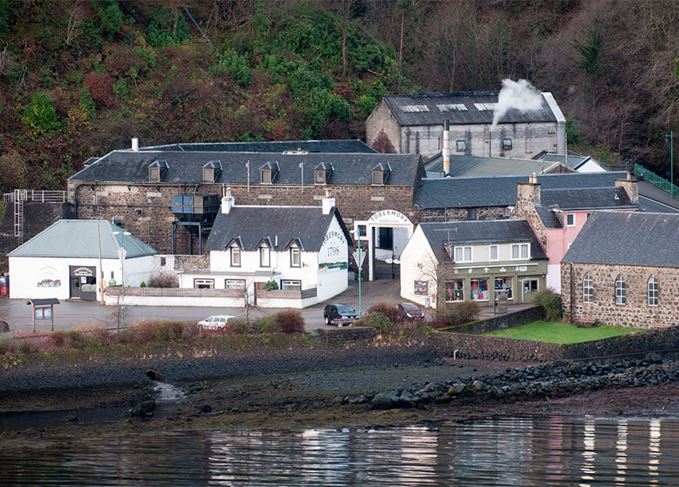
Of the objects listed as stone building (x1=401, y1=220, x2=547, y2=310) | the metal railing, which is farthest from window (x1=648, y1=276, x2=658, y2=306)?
the metal railing

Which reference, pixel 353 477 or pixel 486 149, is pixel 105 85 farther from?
pixel 353 477

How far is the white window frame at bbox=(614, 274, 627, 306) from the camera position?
2908 inches

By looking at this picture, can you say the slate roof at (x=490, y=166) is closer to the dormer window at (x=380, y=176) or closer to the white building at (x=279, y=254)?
the dormer window at (x=380, y=176)

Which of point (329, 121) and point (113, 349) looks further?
point (329, 121)

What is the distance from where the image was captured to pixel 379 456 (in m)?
56.6

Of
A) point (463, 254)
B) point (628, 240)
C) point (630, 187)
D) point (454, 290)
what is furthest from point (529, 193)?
point (628, 240)

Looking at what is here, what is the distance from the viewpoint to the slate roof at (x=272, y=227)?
7969 cm

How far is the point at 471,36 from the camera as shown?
114 metres

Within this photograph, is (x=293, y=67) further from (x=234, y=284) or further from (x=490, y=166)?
(x=234, y=284)

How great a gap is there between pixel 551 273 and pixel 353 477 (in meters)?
26.0

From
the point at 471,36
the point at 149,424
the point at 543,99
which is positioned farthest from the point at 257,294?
the point at 471,36

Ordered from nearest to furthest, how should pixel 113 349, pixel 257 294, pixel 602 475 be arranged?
pixel 602 475 < pixel 113 349 < pixel 257 294

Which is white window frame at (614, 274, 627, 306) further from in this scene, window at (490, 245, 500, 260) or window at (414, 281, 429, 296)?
window at (414, 281, 429, 296)

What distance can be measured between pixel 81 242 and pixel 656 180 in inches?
1406
